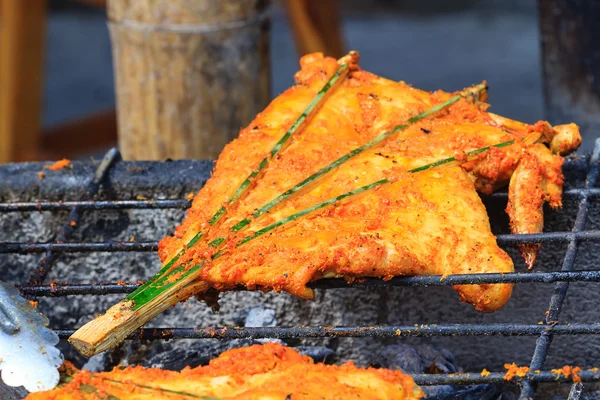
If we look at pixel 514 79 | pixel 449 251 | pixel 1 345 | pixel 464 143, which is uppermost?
pixel 464 143

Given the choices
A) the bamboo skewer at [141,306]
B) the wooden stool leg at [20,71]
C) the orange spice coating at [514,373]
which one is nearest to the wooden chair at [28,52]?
the wooden stool leg at [20,71]

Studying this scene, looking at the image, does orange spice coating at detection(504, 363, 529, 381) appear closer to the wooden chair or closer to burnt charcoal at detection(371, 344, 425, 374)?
burnt charcoal at detection(371, 344, 425, 374)

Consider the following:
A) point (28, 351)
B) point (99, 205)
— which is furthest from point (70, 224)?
point (28, 351)

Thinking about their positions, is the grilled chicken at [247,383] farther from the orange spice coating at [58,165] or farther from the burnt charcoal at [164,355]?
the orange spice coating at [58,165]

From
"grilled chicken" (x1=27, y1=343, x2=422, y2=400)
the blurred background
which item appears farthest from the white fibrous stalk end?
the blurred background

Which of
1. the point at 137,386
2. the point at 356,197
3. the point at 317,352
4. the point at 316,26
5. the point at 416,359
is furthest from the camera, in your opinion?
the point at 316,26

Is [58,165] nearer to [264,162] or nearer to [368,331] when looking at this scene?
[264,162]

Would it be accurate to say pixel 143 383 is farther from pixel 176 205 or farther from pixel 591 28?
pixel 591 28

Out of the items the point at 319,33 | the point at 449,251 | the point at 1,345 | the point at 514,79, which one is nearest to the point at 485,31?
the point at 514,79
